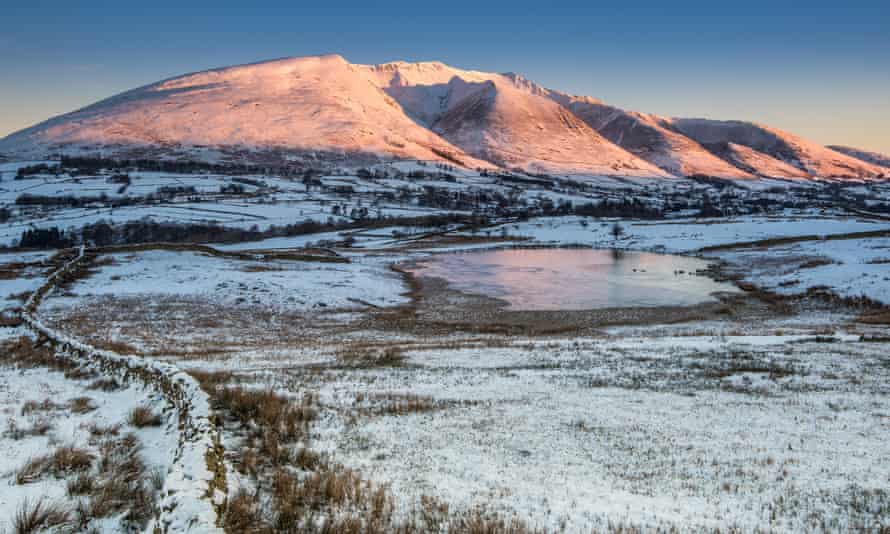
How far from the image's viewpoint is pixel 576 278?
6688cm

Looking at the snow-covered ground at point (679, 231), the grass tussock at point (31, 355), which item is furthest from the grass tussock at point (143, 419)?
the snow-covered ground at point (679, 231)

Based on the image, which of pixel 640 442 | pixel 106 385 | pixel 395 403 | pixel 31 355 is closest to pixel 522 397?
pixel 395 403

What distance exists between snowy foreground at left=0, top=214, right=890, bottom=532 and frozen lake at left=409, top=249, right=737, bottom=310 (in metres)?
10.7

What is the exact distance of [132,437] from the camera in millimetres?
9906

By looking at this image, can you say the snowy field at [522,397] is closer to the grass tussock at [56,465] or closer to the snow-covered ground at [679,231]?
the grass tussock at [56,465]

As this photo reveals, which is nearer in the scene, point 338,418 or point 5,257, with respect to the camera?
point 338,418

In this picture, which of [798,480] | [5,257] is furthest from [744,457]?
[5,257]

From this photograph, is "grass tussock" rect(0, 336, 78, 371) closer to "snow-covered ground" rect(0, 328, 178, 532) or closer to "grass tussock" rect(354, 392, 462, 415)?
"snow-covered ground" rect(0, 328, 178, 532)

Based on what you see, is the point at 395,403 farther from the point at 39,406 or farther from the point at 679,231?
the point at 679,231

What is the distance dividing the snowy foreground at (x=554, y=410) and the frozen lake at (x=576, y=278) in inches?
420

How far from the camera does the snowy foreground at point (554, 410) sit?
824cm

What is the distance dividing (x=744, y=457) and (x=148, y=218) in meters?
130

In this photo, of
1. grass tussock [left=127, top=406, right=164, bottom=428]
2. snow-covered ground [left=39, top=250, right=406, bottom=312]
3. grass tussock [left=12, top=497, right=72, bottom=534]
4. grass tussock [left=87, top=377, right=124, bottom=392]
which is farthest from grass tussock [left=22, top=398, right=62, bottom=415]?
snow-covered ground [left=39, top=250, right=406, bottom=312]

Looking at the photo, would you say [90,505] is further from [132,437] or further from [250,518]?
[132,437]
